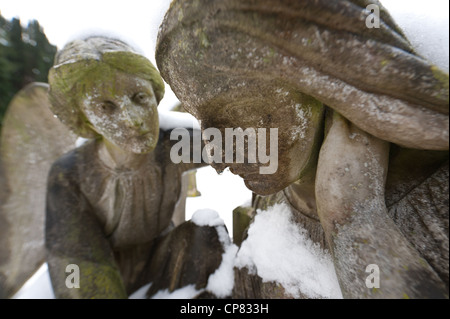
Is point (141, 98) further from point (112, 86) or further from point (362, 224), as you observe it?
point (362, 224)

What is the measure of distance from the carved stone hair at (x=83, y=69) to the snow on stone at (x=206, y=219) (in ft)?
1.89

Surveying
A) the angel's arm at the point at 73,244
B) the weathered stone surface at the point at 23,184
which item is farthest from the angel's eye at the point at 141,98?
the weathered stone surface at the point at 23,184

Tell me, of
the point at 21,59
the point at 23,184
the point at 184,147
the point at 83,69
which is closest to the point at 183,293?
the point at 184,147

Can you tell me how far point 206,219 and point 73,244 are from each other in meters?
0.52

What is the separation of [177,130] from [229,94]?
755mm

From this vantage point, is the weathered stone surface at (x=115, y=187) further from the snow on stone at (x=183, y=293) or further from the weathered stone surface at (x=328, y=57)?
the weathered stone surface at (x=328, y=57)

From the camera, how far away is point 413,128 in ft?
0.92

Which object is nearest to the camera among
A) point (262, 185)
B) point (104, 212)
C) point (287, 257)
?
point (262, 185)

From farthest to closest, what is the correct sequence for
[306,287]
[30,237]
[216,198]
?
1. [216,198]
2. [30,237]
3. [306,287]

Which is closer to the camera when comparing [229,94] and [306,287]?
[229,94]

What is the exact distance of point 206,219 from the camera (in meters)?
1.01

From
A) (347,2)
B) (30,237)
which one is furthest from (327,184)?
(30,237)

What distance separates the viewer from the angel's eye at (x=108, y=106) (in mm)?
747

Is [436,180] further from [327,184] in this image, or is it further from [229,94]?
[229,94]
